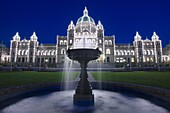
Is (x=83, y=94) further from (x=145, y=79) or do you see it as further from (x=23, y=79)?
(x=145, y=79)

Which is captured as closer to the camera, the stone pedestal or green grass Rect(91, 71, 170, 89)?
the stone pedestal

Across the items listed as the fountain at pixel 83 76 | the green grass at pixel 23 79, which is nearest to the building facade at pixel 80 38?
the green grass at pixel 23 79

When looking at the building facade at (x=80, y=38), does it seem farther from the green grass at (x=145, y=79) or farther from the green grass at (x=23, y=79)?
the green grass at (x=23, y=79)

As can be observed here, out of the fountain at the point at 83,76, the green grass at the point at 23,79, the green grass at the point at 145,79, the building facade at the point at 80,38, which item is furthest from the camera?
the building facade at the point at 80,38

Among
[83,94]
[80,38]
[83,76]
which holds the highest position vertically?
[80,38]

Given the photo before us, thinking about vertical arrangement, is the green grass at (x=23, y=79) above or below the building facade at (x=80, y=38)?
below

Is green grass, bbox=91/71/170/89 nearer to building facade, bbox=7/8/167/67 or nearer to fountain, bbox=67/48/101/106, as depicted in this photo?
fountain, bbox=67/48/101/106

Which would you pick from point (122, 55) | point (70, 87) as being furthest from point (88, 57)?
point (122, 55)

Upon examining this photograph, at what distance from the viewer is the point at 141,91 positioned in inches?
332

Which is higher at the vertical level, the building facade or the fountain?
the building facade

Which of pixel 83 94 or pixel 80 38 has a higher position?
pixel 80 38

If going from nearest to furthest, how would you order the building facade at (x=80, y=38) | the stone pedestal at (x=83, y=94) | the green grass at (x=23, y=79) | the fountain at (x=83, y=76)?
1. the stone pedestal at (x=83, y=94)
2. the fountain at (x=83, y=76)
3. the green grass at (x=23, y=79)
4. the building facade at (x=80, y=38)

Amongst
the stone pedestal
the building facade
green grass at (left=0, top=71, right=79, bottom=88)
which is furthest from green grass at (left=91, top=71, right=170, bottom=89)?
the building facade

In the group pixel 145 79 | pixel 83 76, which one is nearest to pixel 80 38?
pixel 145 79
